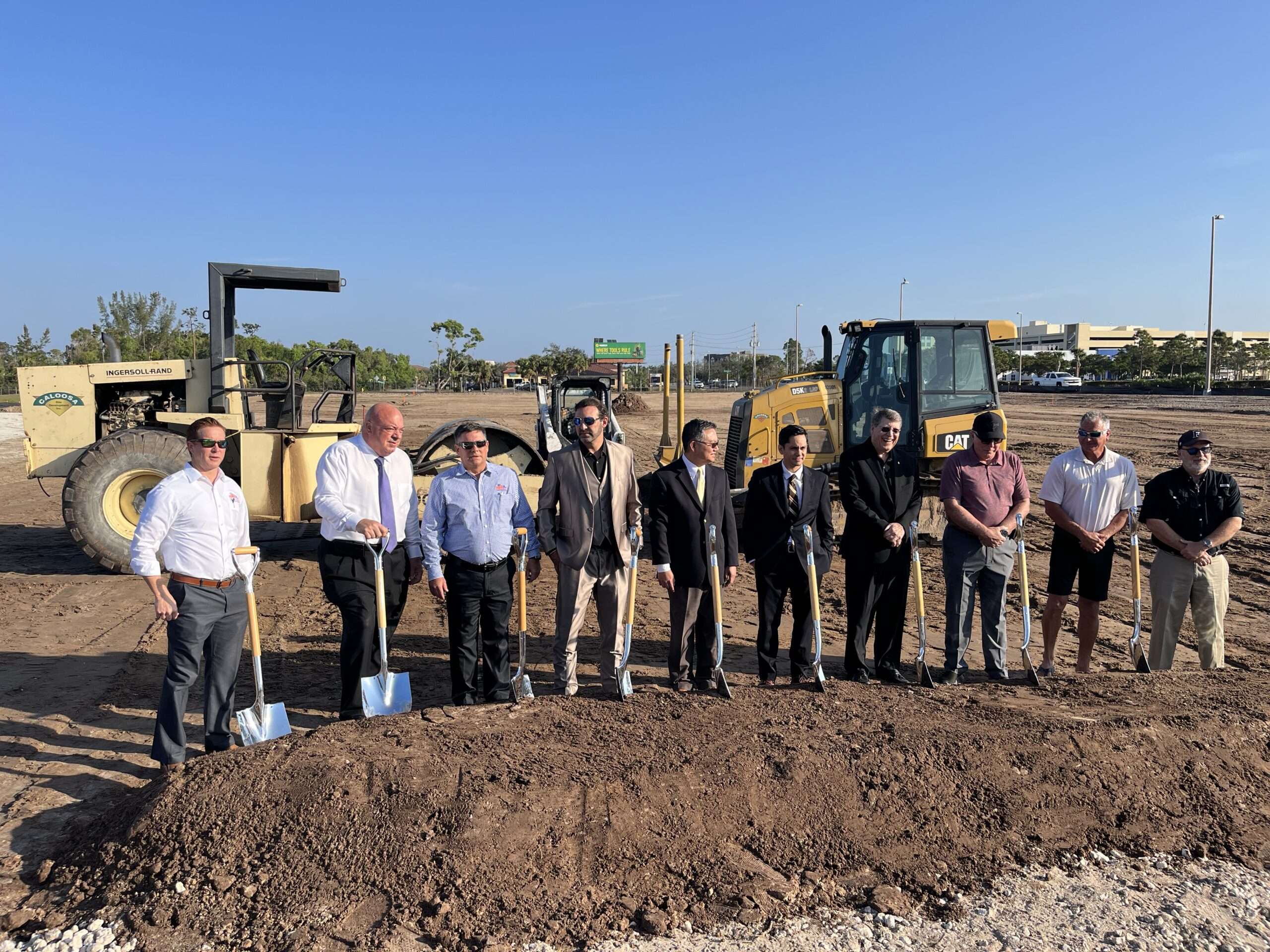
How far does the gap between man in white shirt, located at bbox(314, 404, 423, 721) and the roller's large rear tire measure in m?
4.83

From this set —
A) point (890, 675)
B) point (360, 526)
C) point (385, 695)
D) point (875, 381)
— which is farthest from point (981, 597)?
point (875, 381)

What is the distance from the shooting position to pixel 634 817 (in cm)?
358

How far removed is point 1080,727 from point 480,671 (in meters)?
3.30

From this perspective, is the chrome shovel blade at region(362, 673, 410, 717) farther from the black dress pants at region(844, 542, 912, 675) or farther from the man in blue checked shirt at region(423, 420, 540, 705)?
the black dress pants at region(844, 542, 912, 675)

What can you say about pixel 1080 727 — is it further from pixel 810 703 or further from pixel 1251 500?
pixel 1251 500

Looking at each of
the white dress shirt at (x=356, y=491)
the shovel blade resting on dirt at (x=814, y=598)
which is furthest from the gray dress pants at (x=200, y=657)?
the shovel blade resting on dirt at (x=814, y=598)

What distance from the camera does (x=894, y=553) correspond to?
5.36m

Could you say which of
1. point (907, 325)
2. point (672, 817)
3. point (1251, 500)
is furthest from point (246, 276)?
point (1251, 500)

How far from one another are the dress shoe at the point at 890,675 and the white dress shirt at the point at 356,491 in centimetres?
288

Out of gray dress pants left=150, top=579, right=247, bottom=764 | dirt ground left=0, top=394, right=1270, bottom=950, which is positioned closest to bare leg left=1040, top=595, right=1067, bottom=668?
dirt ground left=0, top=394, right=1270, bottom=950

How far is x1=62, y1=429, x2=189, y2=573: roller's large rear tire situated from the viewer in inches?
334

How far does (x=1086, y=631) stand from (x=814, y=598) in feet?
6.61

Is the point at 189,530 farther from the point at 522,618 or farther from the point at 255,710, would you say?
the point at 522,618

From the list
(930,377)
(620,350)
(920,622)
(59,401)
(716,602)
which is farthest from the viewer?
(620,350)
